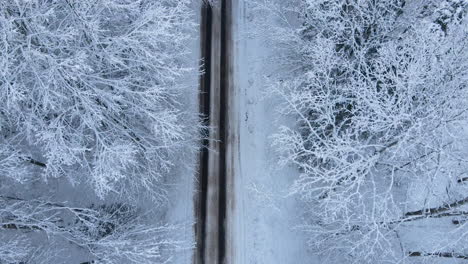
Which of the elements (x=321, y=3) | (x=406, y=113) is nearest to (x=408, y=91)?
(x=406, y=113)

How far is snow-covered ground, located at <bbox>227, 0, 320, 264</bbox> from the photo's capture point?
10945 millimetres

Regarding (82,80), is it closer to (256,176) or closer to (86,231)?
(86,231)

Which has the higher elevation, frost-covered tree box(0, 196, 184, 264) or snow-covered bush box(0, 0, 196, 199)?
snow-covered bush box(0, 0, 196, 199)

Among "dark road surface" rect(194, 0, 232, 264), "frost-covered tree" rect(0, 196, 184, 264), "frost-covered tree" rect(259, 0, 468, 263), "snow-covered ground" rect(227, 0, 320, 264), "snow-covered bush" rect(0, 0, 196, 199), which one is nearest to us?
"snow-covered bush" rect(0, 0, 196, 199)

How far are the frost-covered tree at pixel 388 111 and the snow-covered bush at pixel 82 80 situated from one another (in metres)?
3.77

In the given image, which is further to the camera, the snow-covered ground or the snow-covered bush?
the snow-covered ground

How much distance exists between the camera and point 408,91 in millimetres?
7961

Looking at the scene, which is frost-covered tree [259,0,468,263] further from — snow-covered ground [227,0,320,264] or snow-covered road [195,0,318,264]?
snow-covered road [195,0,318,264]

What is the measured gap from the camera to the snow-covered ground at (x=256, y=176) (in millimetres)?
10945

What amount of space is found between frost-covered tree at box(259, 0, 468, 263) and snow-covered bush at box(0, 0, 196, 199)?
377cm

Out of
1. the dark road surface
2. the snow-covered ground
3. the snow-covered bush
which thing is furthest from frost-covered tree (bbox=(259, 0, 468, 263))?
the snow-covered bush

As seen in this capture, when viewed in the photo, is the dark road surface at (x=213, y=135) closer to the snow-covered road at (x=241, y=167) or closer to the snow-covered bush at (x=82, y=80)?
the snow-covered road at (x=241, y=167)

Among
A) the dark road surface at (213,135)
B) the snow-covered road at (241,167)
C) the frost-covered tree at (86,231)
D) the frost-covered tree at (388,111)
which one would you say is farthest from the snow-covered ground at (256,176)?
the frost-covered tree at (86,231)

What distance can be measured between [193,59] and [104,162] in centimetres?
531
